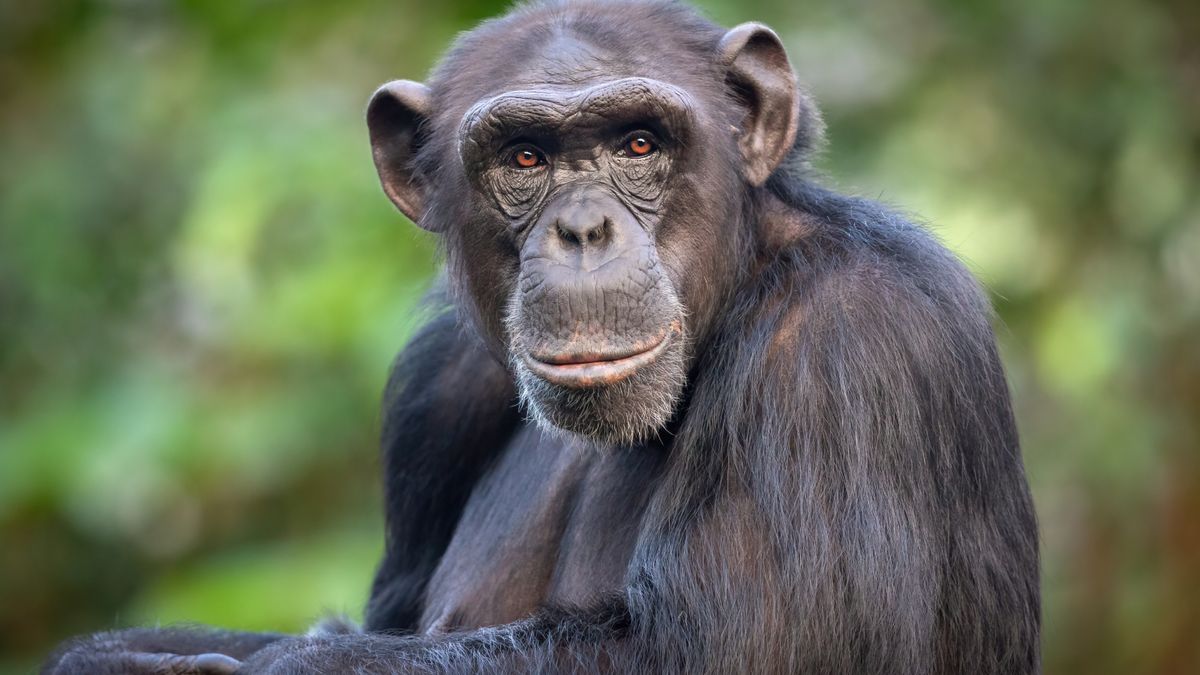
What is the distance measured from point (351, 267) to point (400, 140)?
114 inches

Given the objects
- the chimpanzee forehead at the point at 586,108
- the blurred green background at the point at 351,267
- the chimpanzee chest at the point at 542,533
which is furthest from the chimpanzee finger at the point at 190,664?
the blurred green background at the point at 351,267

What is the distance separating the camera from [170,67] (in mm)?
9156

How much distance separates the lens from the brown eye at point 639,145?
4004 mm

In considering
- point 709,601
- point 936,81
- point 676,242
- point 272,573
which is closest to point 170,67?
point 272,573

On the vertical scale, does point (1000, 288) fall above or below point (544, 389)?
above

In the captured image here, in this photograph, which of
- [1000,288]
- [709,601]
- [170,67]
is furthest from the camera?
[170,67]

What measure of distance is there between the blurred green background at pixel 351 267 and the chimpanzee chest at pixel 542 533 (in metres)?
2.41

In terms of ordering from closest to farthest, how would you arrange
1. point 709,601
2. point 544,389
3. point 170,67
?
point 709,601 → point 544,389 → point 170,67

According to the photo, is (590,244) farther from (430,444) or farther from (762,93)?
(430,444)

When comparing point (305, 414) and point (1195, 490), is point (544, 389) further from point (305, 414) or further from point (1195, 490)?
point (1195, 490)

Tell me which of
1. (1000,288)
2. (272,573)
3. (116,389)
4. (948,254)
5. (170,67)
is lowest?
(272,573)

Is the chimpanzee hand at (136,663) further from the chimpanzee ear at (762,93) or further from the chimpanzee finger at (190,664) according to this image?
the chimpanzee ear at (762,93)

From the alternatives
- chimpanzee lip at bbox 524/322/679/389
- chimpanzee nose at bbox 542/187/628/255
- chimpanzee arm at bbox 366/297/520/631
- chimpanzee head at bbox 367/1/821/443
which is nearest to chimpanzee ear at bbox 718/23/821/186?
chimpanzee head at bbox 367/1/821/443

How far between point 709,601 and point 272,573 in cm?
409
